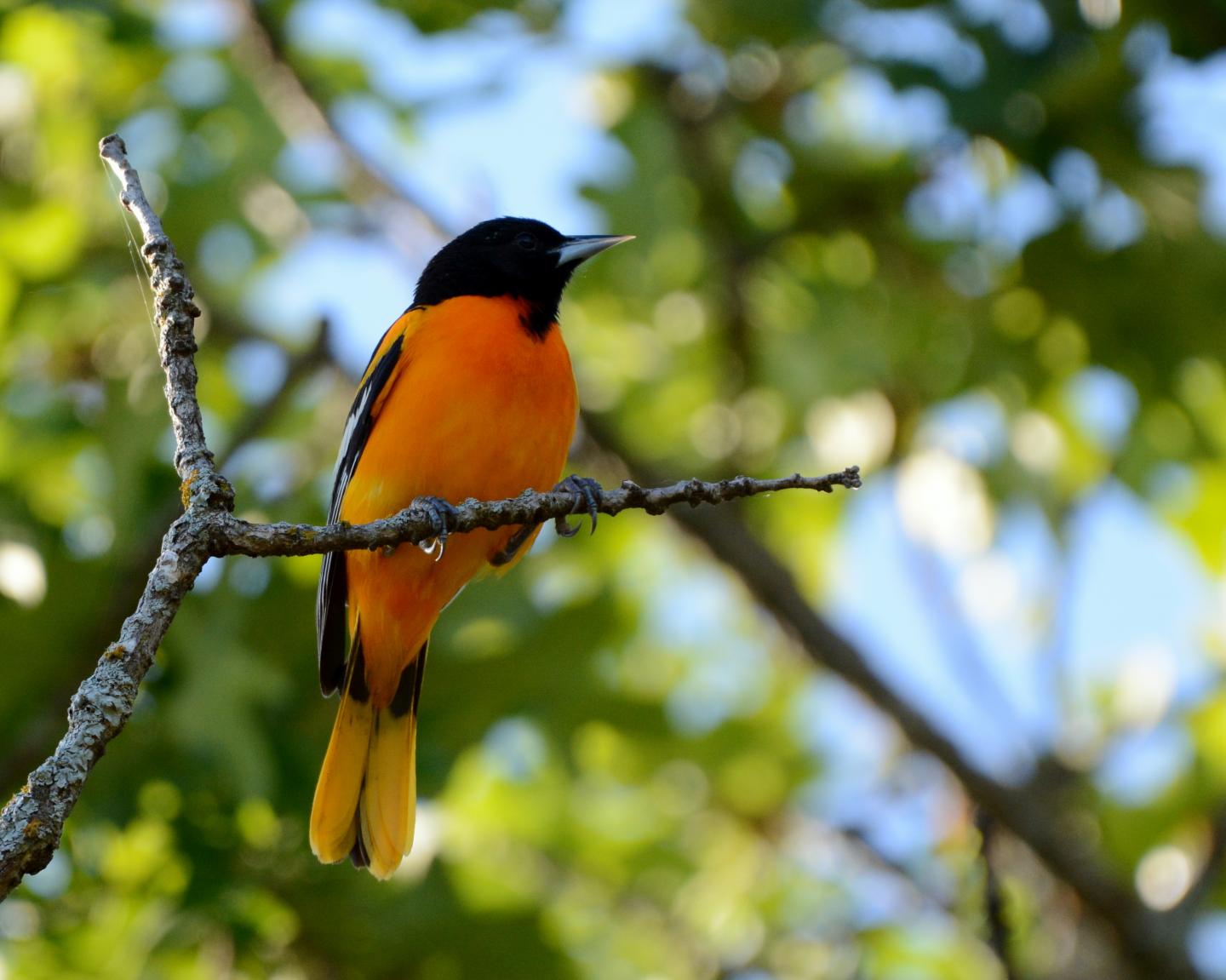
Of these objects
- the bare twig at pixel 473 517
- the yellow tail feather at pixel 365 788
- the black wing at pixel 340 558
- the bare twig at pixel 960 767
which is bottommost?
the bare twig at pixel 960 767

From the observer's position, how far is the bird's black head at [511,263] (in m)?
5.25

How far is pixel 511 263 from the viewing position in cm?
540

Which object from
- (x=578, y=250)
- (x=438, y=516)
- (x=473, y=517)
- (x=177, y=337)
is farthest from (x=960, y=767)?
(x=177, y=337)

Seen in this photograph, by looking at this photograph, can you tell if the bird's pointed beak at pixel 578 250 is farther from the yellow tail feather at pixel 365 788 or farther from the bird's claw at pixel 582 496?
the yellow tail feather at pixel 365 788

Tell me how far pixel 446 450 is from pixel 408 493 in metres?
0.17

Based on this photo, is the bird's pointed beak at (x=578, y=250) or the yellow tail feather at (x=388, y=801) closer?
the yellow tail feather at (x=388, y=801)

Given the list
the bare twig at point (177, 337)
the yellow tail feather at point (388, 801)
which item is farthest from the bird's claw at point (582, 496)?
the bare twig at point (177, 337)

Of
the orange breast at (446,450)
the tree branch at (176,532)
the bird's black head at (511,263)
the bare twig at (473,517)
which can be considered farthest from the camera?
the bird's black head at (511,263)

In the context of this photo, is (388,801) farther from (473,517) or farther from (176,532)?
(176,532)

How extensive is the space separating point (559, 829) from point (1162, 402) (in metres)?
3.39

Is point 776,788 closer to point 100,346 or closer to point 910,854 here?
point 910,854

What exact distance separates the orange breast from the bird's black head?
0.46m

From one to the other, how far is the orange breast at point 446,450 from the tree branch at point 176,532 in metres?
1.15

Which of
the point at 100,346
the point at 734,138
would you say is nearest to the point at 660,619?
the point at 734,138
